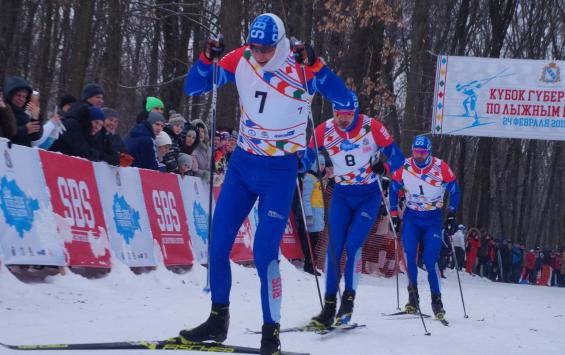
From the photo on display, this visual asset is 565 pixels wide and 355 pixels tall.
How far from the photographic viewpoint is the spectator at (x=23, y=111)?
9.08 metres

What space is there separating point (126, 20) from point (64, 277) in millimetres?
15457

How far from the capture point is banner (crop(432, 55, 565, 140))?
850 inches

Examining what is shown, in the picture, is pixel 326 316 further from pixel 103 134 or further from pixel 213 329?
pixel 103 134

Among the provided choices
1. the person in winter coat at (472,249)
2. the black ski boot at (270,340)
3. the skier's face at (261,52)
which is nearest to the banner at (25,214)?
the black ski boot at (270,340)

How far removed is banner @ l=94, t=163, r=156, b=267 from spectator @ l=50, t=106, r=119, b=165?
7.4 inches

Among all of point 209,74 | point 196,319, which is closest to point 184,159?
point 196,319

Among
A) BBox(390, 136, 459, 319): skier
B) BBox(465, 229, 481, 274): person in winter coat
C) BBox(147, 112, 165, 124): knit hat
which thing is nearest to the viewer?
BBox(390, 136, 459, 319): skier

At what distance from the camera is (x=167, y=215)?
38.0ft

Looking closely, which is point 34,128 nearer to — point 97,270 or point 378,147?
point 97,270

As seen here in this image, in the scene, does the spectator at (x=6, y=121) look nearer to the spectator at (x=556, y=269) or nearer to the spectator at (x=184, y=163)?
the spectator at (x=184, y=163)

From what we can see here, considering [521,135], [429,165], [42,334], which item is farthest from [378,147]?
[521,135]

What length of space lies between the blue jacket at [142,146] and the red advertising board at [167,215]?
0.20 meters

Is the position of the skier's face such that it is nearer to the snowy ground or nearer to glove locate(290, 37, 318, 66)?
glove locate(290, 37, 318, 66)

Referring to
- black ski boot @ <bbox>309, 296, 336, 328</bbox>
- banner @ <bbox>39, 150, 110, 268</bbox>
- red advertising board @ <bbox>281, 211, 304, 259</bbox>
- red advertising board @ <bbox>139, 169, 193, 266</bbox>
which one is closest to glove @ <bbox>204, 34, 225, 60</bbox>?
black ski boot @ <bbox>309, 296, 336, 328</bbox>
